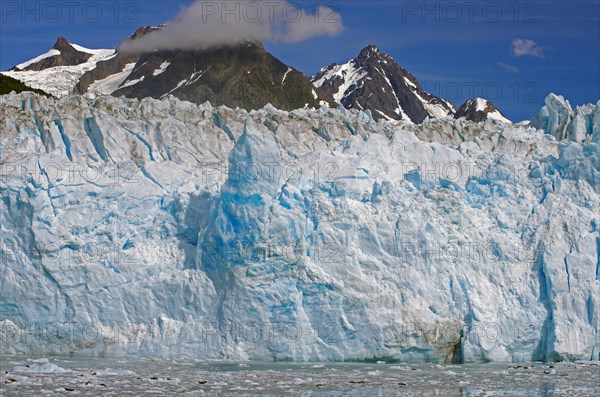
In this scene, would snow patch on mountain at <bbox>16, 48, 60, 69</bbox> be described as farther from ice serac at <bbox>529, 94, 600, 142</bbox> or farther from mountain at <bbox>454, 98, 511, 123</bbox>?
ice serac at <bbox>529, 94, 600, 142</bbox>

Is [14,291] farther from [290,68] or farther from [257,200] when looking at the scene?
[290,68]

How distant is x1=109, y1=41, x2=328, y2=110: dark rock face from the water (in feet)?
164

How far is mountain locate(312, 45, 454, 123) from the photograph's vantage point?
84.5 m

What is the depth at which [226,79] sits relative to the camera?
71.8 m

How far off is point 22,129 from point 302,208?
7.39 metres

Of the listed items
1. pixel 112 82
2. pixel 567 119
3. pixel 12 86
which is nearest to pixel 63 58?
pixel 112 82

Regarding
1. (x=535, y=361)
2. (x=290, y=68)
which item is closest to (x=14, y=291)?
(x=535, y=361)

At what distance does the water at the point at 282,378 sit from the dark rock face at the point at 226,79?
50.0m

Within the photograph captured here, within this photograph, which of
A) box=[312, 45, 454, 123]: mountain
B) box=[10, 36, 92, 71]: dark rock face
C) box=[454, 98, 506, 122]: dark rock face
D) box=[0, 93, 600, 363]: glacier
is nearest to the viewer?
box=[0, 93, 600, 363]: glacier

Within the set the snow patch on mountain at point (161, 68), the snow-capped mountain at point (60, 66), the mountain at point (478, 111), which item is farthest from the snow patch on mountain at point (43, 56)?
the mountain at point (478, 111)

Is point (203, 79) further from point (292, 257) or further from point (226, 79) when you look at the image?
point (292, 257)

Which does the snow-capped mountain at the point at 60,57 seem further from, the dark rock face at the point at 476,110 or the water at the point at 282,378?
the water at the point at 282,378

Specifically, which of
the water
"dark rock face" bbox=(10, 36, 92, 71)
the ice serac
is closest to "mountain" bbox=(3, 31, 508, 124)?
"dark rock face" bbox=(10, 36, 92, 71)

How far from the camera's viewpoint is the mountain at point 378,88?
8450 centimetres
